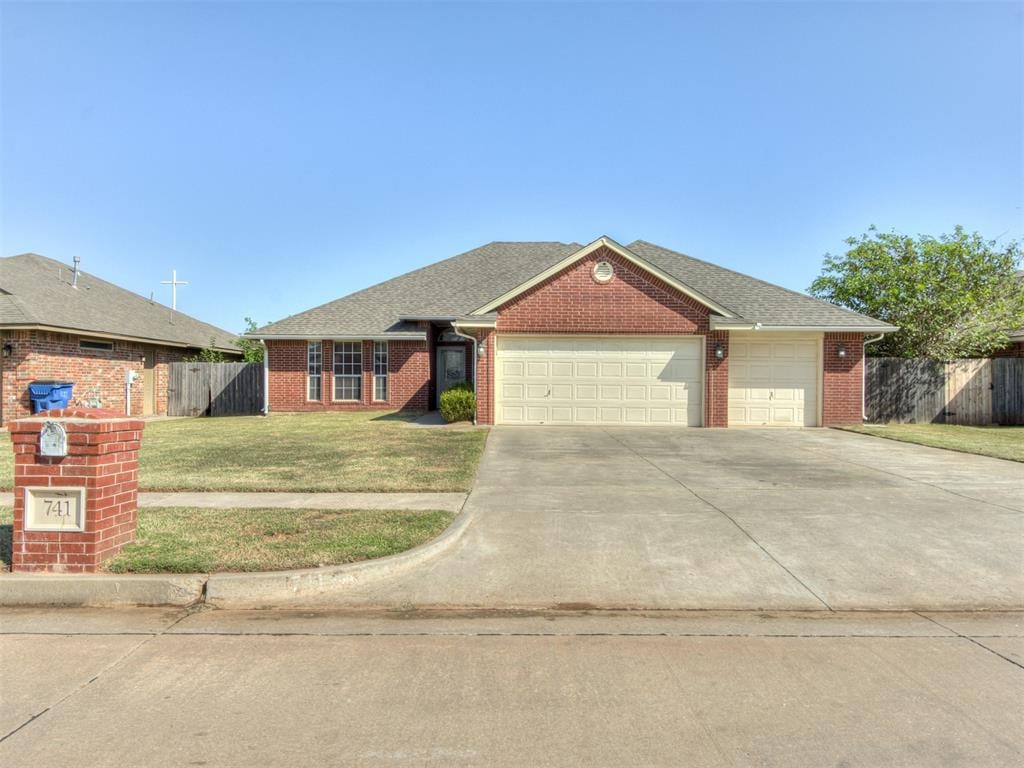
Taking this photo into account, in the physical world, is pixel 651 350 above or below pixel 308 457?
above

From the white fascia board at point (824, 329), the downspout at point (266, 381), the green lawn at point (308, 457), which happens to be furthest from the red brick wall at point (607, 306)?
the downspout at point (266, 381)

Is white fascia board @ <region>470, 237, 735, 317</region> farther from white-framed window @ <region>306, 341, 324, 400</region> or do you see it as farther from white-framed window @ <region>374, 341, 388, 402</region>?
white-framed window @ <region>306, 341, 324, 400</region>

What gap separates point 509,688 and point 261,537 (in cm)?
339

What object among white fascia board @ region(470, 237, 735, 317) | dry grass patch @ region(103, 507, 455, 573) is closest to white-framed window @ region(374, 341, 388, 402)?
white fascia board @ region(470, 237, 735, 317)

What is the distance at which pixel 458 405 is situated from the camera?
16.9 m

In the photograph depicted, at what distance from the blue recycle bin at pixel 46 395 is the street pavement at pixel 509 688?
15.5 m

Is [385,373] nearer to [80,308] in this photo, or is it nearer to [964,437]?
[80,308]

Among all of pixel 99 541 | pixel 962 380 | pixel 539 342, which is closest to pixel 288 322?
pixel 539 342

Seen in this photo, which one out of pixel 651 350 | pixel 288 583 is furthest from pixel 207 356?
pixel 288 583

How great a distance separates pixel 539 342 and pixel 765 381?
6320mm

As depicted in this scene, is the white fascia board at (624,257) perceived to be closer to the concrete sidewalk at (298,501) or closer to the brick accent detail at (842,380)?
the brick accent detail at (842,380)

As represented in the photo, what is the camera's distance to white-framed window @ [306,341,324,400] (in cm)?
2131

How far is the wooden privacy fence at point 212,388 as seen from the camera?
73.5 feet

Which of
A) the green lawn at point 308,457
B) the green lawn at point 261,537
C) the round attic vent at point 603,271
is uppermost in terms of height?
the round attic vent at point 603,271
